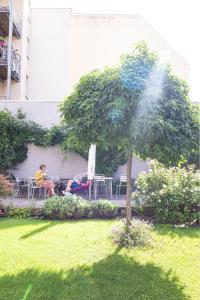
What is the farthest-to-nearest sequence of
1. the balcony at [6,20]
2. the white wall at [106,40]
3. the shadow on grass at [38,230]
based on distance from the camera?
1. the white wall at [106,40]
2. the balcony at [6,20]
3. the shadow on grass at [38,230]

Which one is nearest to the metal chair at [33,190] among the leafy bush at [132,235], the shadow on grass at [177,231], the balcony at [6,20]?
the shadow on grass at [177,231]

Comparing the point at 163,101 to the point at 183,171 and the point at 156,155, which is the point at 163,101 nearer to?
the point at 156,155

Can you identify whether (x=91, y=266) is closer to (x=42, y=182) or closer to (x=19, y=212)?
(x=19, y=212)

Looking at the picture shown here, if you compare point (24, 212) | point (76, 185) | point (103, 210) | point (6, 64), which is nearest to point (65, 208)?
point (103, 210)

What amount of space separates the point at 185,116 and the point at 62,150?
28.5ft

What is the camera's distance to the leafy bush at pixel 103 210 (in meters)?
8.99

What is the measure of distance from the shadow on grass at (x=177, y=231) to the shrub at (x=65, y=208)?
6.22 ft

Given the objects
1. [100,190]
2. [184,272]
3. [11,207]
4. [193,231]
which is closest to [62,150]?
[100,190]

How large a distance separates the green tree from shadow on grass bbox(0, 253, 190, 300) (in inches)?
79.3

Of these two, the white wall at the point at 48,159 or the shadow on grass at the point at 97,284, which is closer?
the shadow on grass at the point at 97,284

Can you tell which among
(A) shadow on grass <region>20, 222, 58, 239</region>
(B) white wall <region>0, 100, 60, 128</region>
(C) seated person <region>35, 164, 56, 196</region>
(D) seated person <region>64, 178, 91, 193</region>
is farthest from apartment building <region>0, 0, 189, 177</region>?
(A) shadow on grass <region>20, 222, 58, 239</region>

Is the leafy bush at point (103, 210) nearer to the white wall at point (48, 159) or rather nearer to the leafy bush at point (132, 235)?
the leafy bush at point (132, 235)

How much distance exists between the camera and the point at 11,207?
9414 millimetres

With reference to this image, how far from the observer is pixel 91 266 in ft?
17.8
